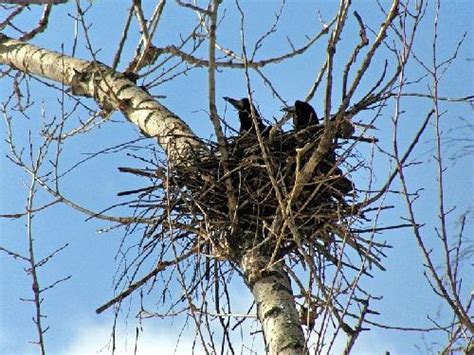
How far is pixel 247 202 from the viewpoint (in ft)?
12.6

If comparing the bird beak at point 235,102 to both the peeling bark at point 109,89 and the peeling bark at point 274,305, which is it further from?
the peeling bark at point 274,305

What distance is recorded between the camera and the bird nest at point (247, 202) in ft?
12.2

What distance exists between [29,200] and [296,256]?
54.8 inches

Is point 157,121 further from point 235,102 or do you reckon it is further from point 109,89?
point 235,102

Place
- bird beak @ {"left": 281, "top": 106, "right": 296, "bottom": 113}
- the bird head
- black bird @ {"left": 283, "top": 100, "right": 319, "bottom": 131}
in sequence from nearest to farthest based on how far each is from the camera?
bird beak @ {"left": 281, "top": 106, "right": 296, "bottom": 113}
black bird @ {"left": 283, "top": 100, "right": 319, "bottom": 131}
the bird head

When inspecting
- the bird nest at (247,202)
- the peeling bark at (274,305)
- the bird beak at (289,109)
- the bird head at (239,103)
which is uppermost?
the bird head at (239,103)

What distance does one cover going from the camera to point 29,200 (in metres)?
4.12

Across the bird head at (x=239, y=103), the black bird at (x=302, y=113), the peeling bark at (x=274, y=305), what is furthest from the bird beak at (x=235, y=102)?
the peeling bark at (x=274, y=305)

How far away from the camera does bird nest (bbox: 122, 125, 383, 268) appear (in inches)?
146

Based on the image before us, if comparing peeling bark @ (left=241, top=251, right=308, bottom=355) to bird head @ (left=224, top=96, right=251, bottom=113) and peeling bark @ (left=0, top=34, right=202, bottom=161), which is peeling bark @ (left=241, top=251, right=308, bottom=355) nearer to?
peeling bark @ (left=0, top=34, right=202, bottom=161)

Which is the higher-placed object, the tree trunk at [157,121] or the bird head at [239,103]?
the bird head at [239,103]

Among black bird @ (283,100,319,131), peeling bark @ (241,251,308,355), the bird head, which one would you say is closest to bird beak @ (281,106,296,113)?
black bird @ (283,100,319,131)

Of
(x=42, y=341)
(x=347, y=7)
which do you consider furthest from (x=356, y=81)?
(x=42, y=341)

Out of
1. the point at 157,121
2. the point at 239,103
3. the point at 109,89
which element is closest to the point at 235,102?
the point at 239,103
